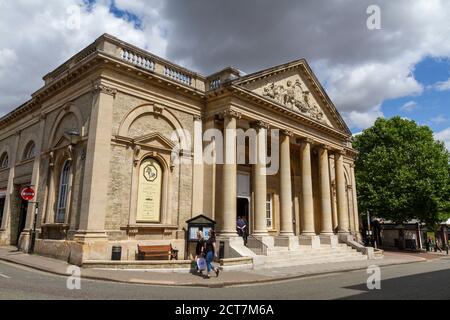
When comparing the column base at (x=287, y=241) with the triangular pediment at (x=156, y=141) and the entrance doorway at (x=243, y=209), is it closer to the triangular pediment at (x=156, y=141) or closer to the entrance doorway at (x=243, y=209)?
the entrance doorway at (x=243, y=209)

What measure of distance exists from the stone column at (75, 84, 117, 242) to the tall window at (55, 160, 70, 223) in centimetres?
274

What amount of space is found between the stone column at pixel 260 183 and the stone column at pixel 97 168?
781 cm

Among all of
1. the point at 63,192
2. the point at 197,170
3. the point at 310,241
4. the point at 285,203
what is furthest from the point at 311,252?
the point at 63,192

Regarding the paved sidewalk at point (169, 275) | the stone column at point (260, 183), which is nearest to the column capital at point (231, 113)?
the stone column at point (260, 183)

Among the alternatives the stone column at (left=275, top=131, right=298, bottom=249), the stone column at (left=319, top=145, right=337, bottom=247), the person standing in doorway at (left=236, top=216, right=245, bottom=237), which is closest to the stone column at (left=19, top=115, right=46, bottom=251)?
the person standing in doorway at (left=236, top=216, right=245, bottom=237)

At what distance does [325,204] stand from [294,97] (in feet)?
25.6

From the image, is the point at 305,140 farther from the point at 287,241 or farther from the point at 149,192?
the point at 149,192

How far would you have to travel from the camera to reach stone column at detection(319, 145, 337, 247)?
22328 mm

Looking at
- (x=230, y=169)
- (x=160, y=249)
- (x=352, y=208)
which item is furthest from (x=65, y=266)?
(x=352, y=208)

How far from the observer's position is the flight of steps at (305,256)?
15922 mm

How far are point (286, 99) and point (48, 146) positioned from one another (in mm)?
14285
